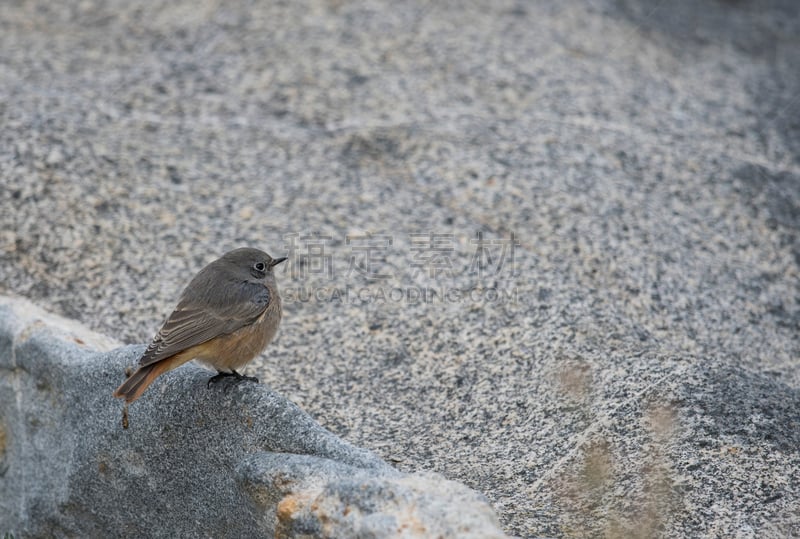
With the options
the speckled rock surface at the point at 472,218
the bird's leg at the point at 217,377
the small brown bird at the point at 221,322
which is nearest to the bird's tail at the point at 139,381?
the small brown bird at the point at 221,322

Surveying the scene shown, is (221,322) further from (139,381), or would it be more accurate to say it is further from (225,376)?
(139,381)

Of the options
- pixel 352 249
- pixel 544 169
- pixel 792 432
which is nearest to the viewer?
pixel 792 432

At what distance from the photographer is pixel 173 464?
4.14 m

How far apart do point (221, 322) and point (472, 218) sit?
7.23ft

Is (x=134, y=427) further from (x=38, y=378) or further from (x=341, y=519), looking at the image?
(x=341, y=519)

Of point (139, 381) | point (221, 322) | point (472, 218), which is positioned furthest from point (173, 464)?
point (472, 218)

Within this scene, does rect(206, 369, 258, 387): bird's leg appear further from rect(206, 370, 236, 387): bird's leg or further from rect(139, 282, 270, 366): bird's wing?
rect(139, 282, 270, 366): bird's wing

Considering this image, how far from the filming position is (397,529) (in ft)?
10.4

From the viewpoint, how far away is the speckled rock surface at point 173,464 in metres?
3.30

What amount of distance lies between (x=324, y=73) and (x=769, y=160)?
3453 mm

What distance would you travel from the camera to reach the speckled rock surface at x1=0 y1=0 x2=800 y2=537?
4.34 meters

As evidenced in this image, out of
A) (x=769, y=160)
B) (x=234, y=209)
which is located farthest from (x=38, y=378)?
(x=769, y=160)

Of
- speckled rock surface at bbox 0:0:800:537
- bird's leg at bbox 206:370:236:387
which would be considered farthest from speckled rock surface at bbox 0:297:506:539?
speckled rock surface at bbox 0:0:800:537

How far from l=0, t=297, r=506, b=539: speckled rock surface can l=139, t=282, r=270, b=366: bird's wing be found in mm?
200
